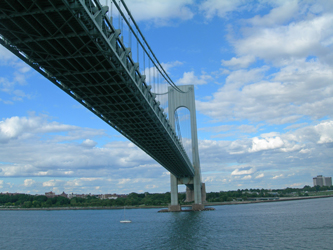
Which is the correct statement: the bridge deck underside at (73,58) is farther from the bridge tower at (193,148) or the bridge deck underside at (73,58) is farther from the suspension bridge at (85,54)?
the bridge tower at (193,148)

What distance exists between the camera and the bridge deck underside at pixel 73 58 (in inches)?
438

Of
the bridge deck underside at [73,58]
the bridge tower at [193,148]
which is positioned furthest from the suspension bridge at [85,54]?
the bridge tower at [193,148]

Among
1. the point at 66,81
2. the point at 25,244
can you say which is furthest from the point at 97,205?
the point at 66,81

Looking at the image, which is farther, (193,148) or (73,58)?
(193,148)

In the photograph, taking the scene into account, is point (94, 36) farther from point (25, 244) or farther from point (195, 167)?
point (195, 167)

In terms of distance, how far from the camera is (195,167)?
62.2m

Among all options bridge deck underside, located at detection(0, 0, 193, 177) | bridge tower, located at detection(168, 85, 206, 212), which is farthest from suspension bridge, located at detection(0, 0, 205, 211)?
bridge tower, located at detection(168, 85, 206, 212)

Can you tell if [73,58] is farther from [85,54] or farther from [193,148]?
[193,148]

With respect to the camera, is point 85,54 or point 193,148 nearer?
point 85,54

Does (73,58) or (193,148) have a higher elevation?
(193,148)

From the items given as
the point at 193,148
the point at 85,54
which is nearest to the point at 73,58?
the point at 85,54

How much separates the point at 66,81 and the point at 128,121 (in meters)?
9.15

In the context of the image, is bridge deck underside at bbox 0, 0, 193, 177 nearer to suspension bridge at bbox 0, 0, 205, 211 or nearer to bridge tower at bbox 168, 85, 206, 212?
suspension bridge at bbox 0, 0, 205, 211

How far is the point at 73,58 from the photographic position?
48.5 ft
